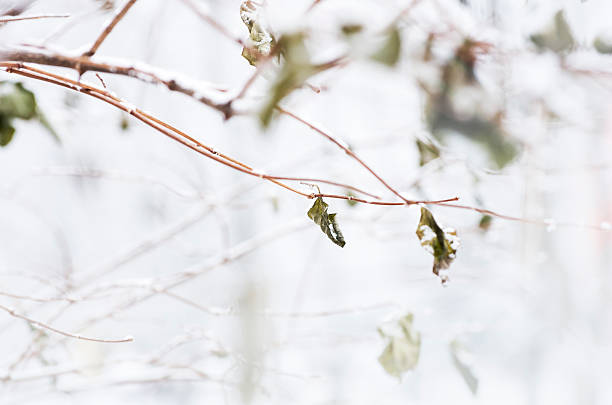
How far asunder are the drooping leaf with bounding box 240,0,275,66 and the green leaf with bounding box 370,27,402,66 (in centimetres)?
10

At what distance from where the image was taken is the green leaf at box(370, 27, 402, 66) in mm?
156

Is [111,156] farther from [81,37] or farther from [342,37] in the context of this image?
[342,37]

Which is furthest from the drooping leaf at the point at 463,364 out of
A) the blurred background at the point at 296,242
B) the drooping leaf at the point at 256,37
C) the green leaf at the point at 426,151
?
the drooping leaf at the point at 256,37

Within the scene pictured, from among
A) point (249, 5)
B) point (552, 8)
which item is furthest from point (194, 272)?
point (552, 8)

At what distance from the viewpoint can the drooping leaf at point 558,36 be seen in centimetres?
37

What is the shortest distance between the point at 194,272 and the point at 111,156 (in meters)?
0.44

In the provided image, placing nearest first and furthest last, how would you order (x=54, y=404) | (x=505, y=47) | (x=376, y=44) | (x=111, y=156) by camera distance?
(x=376, y=44), (x=505, y=47), (x=54, y=404), (x=111, y=156)

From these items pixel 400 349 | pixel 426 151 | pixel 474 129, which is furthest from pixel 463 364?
pixel 474 129

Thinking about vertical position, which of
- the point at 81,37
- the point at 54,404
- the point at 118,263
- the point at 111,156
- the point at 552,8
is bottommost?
the point at 54,404

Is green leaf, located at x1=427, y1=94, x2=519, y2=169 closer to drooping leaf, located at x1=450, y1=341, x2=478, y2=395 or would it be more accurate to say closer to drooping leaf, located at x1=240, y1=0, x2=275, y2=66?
drooping leaf, located at x1=240, y1=0, x2=275, y2=66

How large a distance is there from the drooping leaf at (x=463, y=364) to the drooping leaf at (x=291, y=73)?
1.30ft

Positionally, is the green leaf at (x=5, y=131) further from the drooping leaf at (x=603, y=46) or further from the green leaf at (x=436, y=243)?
the drooping leaf at (x=603, y=46)

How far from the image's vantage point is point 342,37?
0.16 m

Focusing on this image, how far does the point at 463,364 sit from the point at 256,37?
374mm
